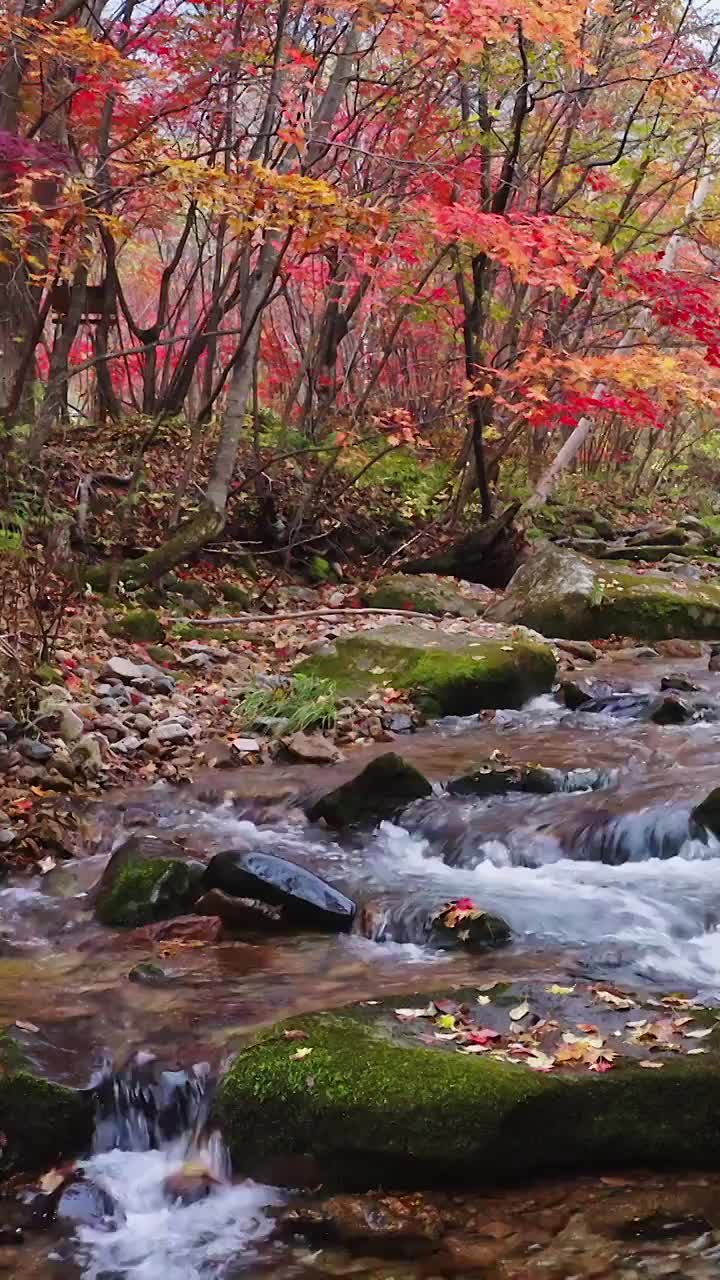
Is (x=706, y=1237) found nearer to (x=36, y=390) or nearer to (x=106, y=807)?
(x=106, y=807)

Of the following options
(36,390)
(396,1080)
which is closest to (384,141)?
(36,390)

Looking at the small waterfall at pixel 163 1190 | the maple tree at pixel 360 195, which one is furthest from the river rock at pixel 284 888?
the maple tree at pixel 360 195

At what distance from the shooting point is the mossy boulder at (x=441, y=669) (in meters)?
9.18

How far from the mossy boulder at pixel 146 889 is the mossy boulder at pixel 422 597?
692cm

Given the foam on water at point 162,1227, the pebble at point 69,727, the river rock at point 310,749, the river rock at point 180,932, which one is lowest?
the foam on water at point 162,1227

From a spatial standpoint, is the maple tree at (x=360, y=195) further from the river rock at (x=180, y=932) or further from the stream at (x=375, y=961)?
the river rock at (x=180, y=932)

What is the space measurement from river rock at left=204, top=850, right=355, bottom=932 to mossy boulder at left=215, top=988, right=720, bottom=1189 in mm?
1801

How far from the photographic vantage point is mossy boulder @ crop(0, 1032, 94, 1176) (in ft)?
11.0

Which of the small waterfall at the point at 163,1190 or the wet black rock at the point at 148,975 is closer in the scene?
the small waterfall at the point at 163,1190

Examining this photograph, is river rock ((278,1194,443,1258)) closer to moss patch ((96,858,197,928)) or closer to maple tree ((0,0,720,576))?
moss patch ((96,858,197,928))

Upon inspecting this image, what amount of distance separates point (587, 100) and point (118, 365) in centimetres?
769

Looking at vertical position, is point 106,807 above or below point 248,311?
below

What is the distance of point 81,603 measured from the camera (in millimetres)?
9656

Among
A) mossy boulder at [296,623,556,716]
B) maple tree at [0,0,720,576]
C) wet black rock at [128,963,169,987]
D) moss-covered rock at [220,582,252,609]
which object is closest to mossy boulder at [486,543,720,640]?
maple tree at [0,0,720,576]
